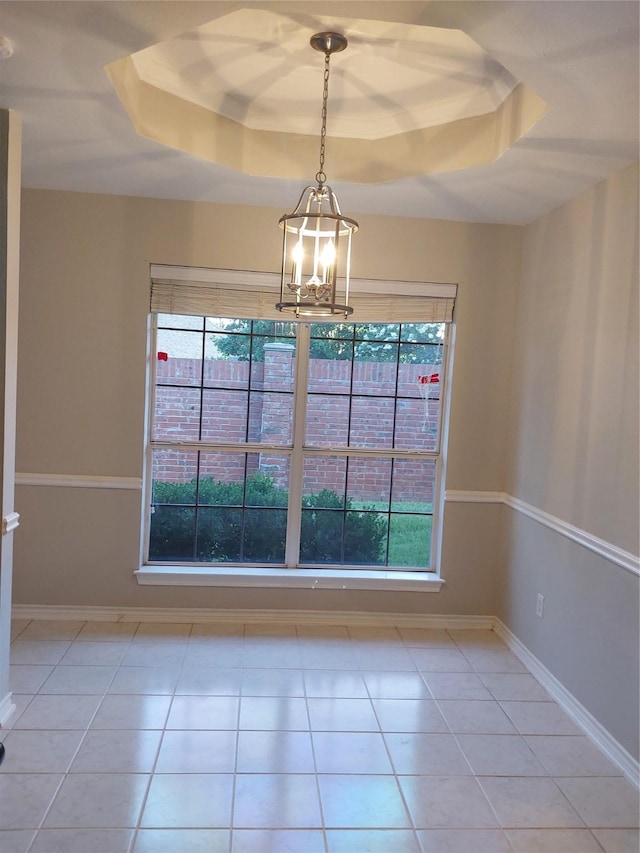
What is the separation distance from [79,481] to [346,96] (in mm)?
2540

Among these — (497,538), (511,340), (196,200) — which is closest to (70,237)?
(196,200)

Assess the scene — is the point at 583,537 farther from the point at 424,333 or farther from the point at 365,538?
the point at 424,333

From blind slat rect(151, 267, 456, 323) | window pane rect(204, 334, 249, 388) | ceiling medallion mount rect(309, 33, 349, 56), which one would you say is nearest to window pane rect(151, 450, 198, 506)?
window pane rect(204, 334, 249, 388)

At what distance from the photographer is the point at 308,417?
12.9 ft

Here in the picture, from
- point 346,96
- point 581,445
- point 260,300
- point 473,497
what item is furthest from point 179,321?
point 581,445

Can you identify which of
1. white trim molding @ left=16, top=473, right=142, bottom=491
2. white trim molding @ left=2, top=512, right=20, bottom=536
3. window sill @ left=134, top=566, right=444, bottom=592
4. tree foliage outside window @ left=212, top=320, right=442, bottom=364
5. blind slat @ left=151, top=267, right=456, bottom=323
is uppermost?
blind slat @ left=151, top=267, right=456, bottom=323

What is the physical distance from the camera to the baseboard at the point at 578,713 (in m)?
2.49

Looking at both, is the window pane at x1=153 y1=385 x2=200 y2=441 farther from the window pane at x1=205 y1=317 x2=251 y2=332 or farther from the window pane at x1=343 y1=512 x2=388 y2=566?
the window pane at x1=343 y1=512 x2=388 y2=566

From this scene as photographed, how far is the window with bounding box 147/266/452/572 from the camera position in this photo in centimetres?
385

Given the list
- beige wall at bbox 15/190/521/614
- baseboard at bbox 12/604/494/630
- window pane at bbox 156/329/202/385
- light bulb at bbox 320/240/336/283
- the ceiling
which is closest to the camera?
the ceiling

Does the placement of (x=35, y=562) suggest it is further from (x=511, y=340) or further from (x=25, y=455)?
(x=511, y=340)

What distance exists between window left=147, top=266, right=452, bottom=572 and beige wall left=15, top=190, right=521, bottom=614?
0.61 ft

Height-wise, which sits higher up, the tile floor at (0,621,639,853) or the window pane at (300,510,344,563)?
the window pane at (300,510,344,563)

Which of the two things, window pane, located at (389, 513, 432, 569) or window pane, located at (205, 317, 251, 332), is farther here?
window pane, located at (389, 513, 432, 569)
